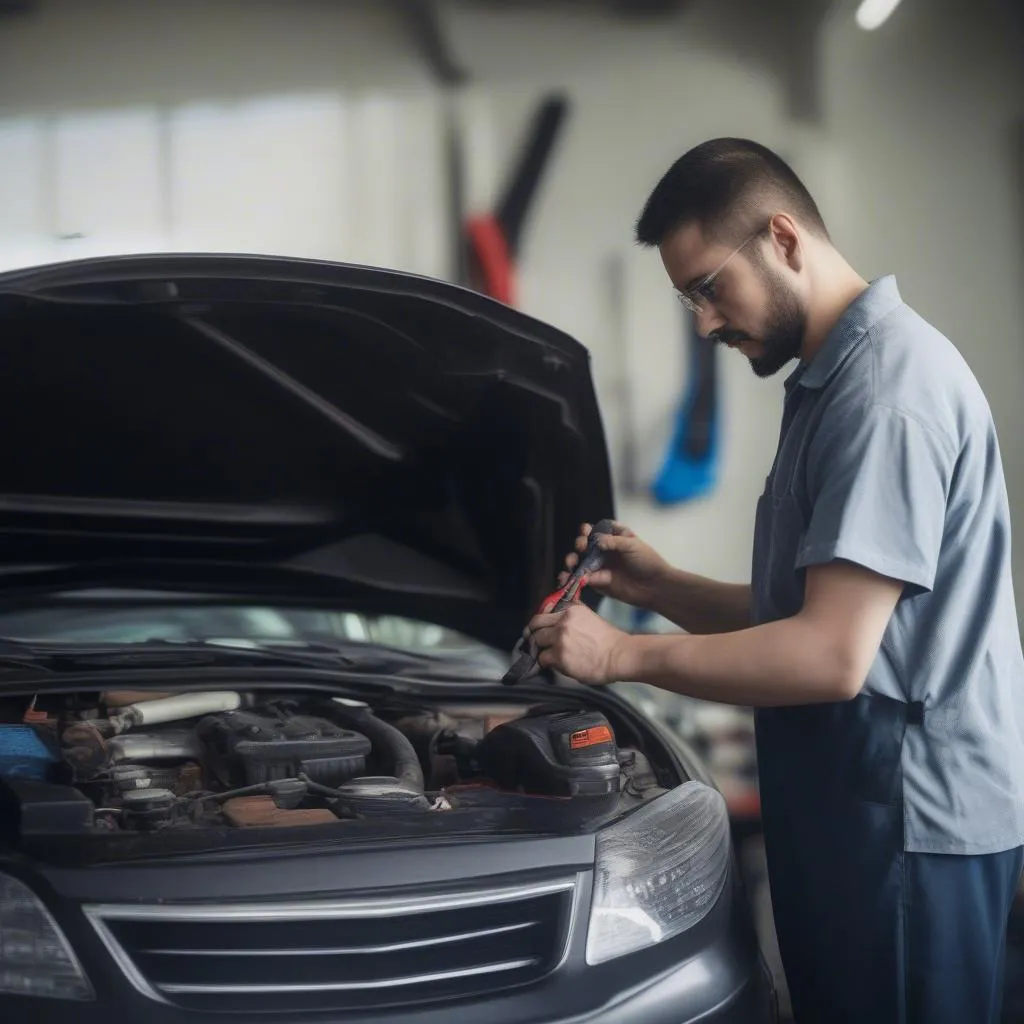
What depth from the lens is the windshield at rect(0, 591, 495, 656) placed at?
6.39ft

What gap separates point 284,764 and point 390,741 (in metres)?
0.18

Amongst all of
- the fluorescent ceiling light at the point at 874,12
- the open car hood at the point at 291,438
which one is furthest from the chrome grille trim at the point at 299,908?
the fluorescent ceiling light at the point at 874,12

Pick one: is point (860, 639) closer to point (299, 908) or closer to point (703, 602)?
point (703, 602)

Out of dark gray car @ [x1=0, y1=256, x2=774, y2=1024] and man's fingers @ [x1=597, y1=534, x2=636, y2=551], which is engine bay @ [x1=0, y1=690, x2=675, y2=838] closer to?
dark gray car @ [x1=0, y1=256, x2=774, y2=1024]

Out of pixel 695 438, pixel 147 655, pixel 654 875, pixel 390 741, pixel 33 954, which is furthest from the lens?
pixel 695 438

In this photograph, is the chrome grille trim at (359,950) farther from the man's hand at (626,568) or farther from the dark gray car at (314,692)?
the man's hand at (626,568)

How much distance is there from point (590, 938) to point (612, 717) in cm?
62

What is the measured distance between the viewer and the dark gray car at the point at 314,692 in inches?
46.6

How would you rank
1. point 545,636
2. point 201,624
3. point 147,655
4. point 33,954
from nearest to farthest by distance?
point 33,954
point 545,636
point 147,655
point 201,624

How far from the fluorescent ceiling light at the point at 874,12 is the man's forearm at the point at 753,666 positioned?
12.8ft

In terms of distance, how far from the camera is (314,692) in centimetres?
189

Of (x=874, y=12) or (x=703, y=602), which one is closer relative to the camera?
(x=703, y=602)

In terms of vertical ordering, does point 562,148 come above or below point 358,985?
above

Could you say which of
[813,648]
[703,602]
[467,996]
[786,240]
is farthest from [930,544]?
[467,996]
